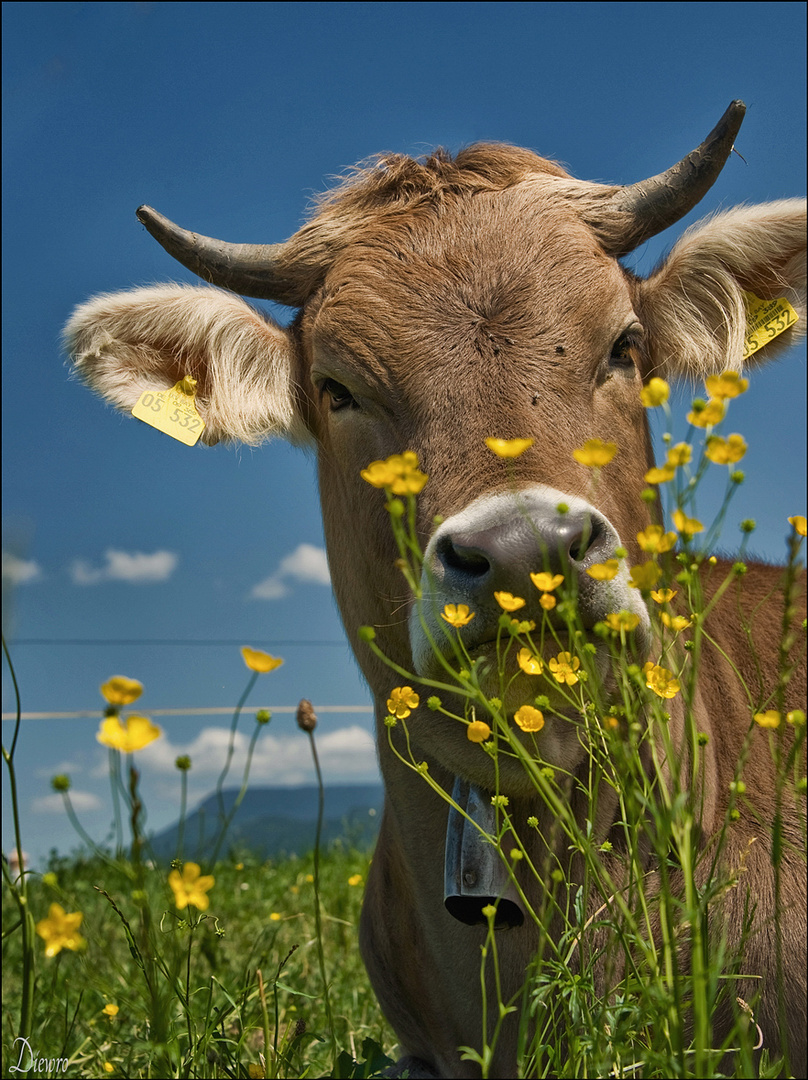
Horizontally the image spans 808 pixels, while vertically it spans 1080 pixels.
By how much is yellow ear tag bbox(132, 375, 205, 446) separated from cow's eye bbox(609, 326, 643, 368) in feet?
5.09

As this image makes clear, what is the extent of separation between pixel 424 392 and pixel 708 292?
1455mm

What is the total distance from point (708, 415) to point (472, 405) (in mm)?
1173

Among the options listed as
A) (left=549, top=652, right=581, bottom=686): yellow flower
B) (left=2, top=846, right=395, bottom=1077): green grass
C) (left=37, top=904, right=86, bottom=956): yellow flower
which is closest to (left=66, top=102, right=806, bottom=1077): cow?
(left=549, top=652, right=581, bottom=686): yellow flower

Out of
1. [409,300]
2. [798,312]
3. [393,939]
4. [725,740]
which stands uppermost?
[798,312]

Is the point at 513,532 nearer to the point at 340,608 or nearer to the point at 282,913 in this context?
→ the point at 340,608

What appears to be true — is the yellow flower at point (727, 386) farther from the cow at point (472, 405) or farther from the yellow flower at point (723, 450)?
the cow at point (472, 405)

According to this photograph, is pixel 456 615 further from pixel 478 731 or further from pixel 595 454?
pixel 595 454

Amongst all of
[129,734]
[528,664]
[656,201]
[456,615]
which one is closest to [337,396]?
[656,201]

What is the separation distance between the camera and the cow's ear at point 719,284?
11.0 ft

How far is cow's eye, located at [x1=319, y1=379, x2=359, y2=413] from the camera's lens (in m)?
2.98

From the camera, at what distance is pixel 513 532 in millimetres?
1958

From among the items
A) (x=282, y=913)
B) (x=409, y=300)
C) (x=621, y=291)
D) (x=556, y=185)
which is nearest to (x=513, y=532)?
(x=409, y=300)

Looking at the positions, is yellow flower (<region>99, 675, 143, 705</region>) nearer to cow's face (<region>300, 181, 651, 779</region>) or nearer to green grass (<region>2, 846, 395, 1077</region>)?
green grass (<region>2, 846, 395, 1077</region>)

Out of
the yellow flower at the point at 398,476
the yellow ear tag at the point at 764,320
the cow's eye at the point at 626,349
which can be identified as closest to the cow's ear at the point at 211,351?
the cow's eye at the point at 626,349
